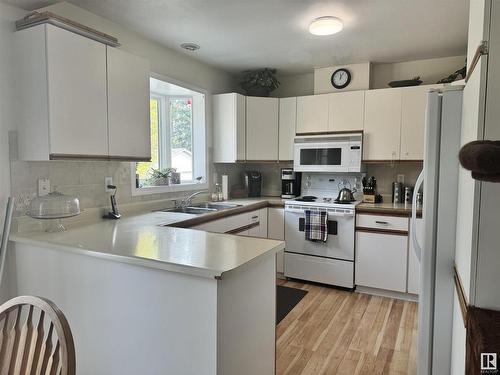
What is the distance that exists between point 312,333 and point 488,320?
1.88 meters

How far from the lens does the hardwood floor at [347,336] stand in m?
2.19

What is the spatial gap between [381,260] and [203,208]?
1.78 m

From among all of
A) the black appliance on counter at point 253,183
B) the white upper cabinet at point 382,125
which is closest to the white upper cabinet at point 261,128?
the black appliance on counter at point 253,183

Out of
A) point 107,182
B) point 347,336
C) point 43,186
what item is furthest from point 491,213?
point 107,182

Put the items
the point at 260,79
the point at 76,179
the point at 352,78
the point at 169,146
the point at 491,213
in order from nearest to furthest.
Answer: the point at 491,213 < the point at 76,179 < the point at 169,146 < the point at 352,78 < the point at 260,79

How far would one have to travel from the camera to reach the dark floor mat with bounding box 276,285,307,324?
295cm

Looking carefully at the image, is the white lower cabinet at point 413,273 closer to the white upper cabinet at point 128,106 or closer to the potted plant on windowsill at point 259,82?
the potted plant on windowsill at point 259,82

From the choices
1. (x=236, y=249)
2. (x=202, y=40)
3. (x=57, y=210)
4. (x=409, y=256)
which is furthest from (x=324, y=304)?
(x=202, y=40)

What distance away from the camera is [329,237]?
11.5ft

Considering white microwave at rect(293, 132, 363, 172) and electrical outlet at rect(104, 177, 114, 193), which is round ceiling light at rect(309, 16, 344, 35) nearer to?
white microwave at rect(293, 132, 363, 172)

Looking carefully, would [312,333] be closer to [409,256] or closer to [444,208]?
[409,256]

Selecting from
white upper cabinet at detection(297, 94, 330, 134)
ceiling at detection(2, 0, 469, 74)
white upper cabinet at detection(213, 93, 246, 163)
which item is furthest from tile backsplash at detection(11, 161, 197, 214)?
white upper cabinet at detection(297, 94, 330, 134)

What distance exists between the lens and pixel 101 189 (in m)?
2.60

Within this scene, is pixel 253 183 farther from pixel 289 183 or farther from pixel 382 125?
pixel 382 125
